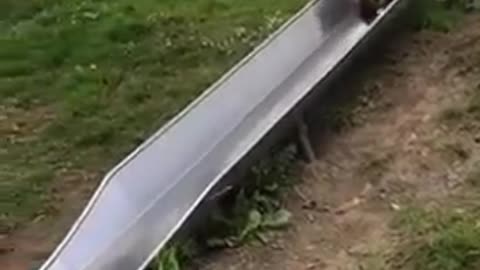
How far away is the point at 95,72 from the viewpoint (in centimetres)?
595

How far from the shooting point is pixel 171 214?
13.4 feet

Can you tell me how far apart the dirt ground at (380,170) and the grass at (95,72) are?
2.96 feet

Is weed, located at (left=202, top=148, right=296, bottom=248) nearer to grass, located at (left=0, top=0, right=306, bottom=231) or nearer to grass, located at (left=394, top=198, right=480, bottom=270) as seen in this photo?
grass, located at (left=394, top=198, right=480, bottom=270)

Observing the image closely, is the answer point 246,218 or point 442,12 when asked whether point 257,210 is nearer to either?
point 246,218

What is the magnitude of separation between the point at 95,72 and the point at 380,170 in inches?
77.1

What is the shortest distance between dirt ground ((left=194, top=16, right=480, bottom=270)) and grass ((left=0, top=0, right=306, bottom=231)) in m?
0.90

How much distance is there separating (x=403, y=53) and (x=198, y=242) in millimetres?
2025

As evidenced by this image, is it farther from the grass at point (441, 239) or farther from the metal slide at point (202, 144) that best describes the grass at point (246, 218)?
the grass at point (441, 239)

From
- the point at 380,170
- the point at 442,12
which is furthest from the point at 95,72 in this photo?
the point at 380,170

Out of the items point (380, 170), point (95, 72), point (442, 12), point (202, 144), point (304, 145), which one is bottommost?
point (380, 170)

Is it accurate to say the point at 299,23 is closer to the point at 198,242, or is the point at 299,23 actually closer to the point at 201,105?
the point at 201,105

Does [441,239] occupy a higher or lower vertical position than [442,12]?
lower

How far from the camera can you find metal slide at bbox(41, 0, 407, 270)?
3803 mm

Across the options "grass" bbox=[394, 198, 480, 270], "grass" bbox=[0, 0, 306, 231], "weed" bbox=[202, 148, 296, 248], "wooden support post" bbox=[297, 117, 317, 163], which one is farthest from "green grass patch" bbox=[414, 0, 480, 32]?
"grass" bbox=[394, 198, 480, 270]
